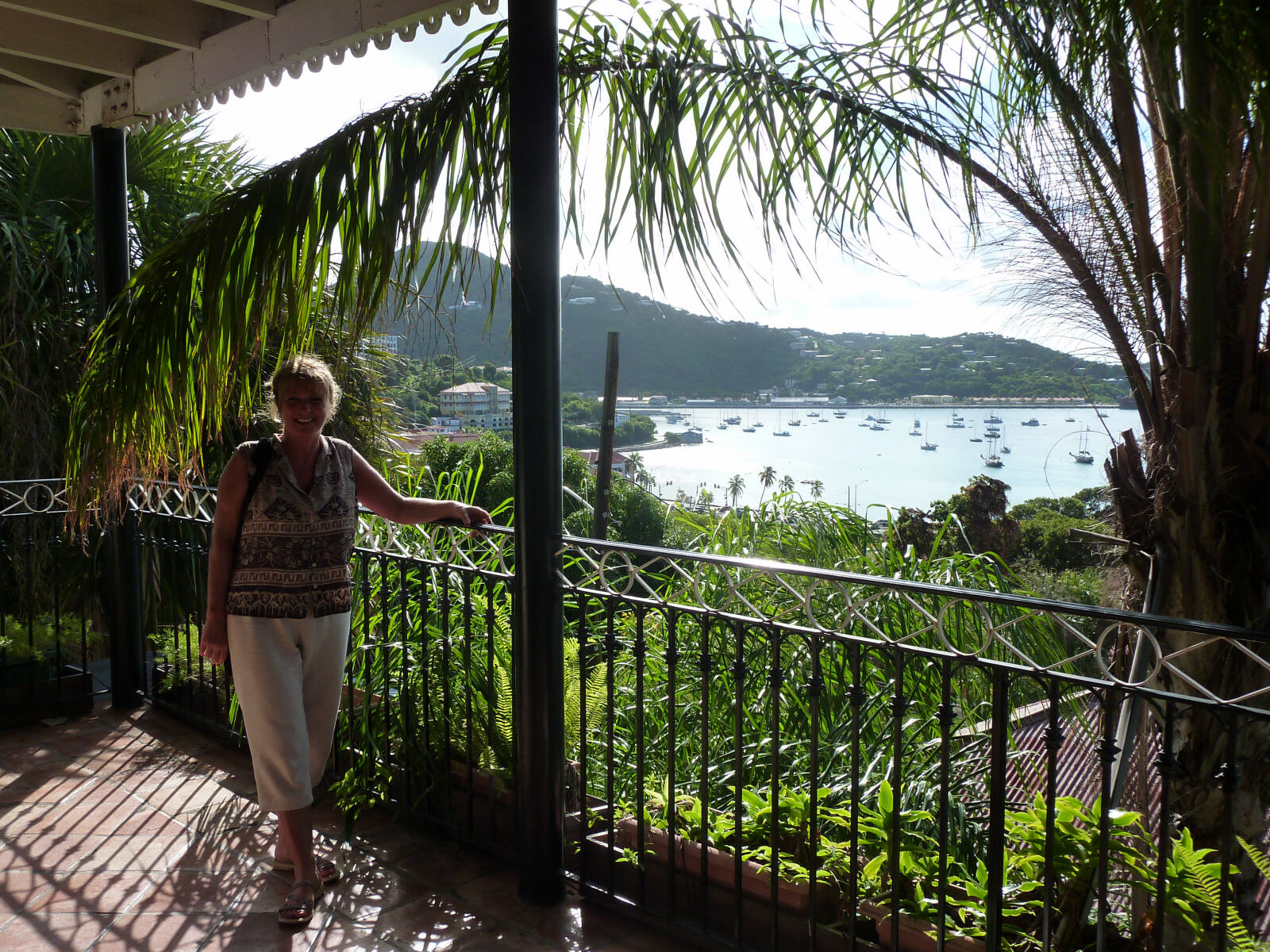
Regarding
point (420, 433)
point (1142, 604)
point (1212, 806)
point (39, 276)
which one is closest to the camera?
point (1212, 806)

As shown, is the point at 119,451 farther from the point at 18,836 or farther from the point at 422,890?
the point at 422,890

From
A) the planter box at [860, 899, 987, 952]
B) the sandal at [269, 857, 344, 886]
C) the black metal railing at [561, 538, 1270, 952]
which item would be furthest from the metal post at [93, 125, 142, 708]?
the planter box at [860, 899, 987, 952]

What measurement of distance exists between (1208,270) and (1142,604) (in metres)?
0.88

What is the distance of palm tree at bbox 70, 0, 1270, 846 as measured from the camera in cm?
226

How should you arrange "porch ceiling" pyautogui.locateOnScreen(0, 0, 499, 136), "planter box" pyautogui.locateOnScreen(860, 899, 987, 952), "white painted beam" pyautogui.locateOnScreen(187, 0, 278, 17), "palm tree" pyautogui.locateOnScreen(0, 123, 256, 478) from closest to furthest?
"planter box" pyautogui.locateOnScreen(860, 899, 987, 952), "porch ceiling" pyautogui.locateOnScreen(0, 0, 499, 136), "white painted beam" pyautogui.locateOnScreen(187, 0, 278, 17), "palm tree" pyautogui.locateOnScreen(0, 123, 256, 478)

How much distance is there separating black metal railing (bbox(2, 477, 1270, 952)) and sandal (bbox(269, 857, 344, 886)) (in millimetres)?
309

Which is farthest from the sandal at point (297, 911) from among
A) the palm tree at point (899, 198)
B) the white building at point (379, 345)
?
the white building at point (379, 345)

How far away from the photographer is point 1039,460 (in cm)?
316

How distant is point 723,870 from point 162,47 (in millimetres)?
3636

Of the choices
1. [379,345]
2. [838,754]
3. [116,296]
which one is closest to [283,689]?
[838,754]

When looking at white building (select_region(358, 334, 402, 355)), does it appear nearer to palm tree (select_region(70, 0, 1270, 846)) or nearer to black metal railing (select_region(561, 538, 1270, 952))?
palm tree (select_region(70, 0, 1270, 846))

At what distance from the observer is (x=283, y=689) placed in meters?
2.46

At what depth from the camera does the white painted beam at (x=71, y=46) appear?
11.6ft

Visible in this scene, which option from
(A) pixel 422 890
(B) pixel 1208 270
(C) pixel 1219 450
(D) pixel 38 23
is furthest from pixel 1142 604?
(D) pixel 38 23
